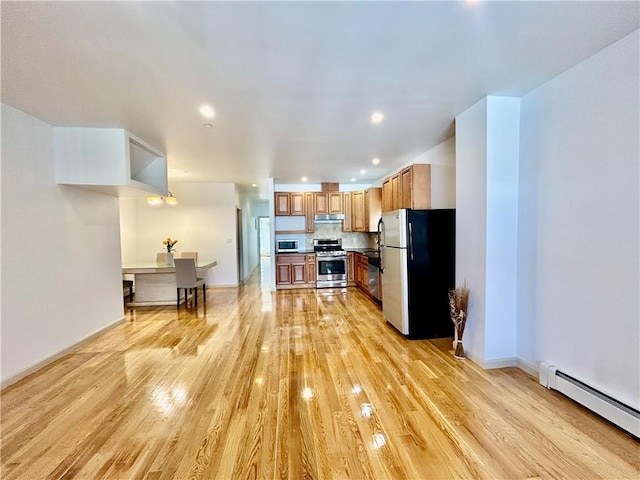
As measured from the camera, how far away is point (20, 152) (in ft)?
8.77

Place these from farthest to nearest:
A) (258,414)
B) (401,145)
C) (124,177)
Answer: (401,145) → (124,177) → (258,414)

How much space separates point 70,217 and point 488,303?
15.9 ft

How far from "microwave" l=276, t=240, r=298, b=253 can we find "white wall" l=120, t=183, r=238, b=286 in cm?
111

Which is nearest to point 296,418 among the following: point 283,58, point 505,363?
point 505,363

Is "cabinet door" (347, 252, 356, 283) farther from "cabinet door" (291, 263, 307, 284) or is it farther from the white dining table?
the white dining table

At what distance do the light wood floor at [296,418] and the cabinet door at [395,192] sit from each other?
7.05 feet

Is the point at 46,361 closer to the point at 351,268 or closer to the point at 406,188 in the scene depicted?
the point at 406,188

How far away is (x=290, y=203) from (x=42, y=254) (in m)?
4.54

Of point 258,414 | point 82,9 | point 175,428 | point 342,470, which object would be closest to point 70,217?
point 82,9

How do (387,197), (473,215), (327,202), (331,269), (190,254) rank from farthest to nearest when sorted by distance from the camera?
(327,202) → (331,269) → (190,254) → (387,197) → (473,215)

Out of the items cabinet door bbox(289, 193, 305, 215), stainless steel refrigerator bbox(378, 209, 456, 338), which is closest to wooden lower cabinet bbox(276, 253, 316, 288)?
cabinet door bbox(289, 193, 305, 215)

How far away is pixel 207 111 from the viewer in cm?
266

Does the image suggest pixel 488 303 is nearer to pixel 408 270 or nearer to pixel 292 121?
pixel 408 270

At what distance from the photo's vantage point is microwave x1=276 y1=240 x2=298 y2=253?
6820 millimetres
